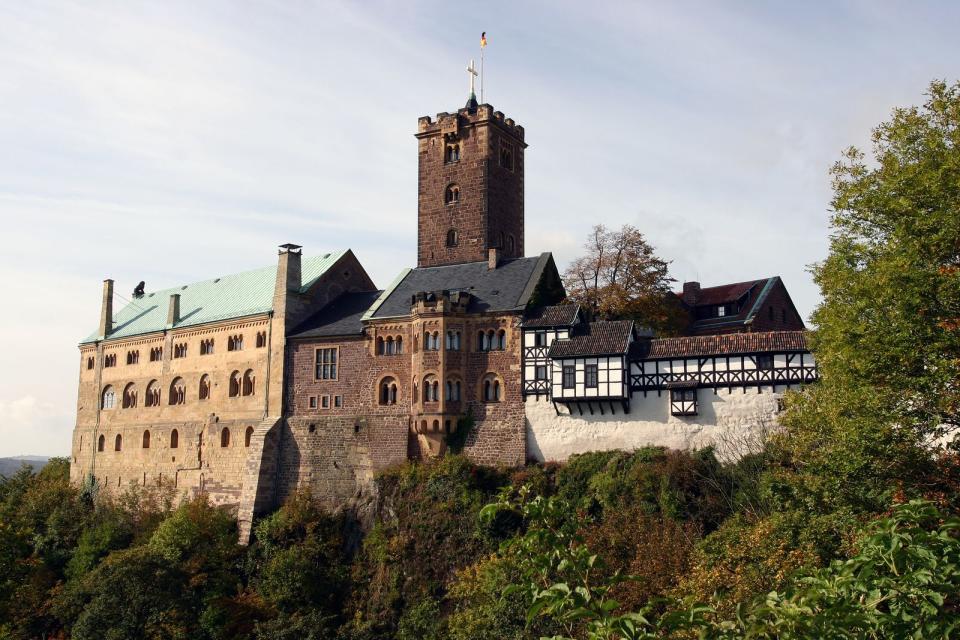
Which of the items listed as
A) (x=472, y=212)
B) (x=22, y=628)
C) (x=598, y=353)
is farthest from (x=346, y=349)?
(x=22, y=628)

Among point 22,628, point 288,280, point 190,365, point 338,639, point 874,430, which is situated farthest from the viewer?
point 190,365

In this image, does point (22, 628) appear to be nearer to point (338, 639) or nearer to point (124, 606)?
point (124, 606)

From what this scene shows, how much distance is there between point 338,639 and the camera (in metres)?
44.1

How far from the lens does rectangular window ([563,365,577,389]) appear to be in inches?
1847

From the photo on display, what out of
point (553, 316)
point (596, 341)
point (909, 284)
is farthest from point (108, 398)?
point (909, 284)

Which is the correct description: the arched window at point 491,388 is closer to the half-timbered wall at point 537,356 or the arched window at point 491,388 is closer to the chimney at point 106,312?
the half-timbered wall at point 537,356

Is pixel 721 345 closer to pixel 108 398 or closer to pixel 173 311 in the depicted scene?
pixel 173 311

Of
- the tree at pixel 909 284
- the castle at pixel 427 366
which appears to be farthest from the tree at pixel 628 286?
the tree at pixel 909 284

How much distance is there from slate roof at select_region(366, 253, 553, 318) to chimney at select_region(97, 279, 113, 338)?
2629 cm

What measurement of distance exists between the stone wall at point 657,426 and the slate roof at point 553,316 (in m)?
3.92

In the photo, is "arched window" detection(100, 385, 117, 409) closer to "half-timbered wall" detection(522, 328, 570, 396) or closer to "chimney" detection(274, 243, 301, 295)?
"chimney" detection(274, 243, 301, 295)

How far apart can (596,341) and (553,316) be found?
305cm

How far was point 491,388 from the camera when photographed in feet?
164

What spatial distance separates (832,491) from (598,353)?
20.8m
